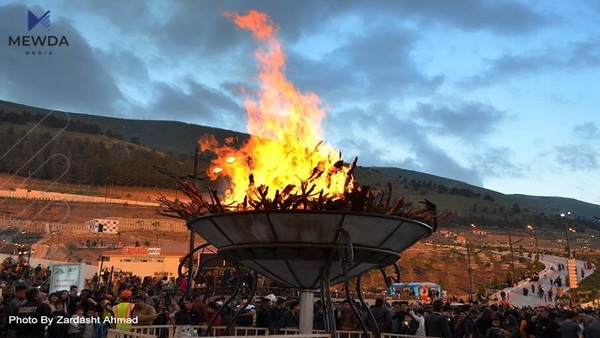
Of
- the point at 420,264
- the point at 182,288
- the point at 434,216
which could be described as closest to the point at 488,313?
the point at 434,216

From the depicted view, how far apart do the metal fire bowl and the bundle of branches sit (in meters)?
0.14

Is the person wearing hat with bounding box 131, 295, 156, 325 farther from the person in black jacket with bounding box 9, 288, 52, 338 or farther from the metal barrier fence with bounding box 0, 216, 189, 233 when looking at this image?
the metal barrier fence with bounding box 0, 216, 189, 233

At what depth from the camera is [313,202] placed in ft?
20.7

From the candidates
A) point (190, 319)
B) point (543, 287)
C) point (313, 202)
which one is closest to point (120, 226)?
point (543, 287)

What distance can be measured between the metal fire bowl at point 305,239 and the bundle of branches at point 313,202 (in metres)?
0.14

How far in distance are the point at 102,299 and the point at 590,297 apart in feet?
129

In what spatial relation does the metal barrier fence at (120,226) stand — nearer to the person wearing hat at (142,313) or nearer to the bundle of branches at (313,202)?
the person wearing hat at (142,313)

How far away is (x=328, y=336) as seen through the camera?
5.77m

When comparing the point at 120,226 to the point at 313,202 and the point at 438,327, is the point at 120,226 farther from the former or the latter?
the point at 313,202

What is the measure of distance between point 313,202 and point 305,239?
406 millimetres

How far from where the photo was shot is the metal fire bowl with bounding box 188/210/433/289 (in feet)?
20.1

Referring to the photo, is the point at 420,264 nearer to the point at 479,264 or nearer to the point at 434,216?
the point at 479,264

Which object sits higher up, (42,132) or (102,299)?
(42,132)

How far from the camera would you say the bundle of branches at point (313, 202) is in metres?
6.23
